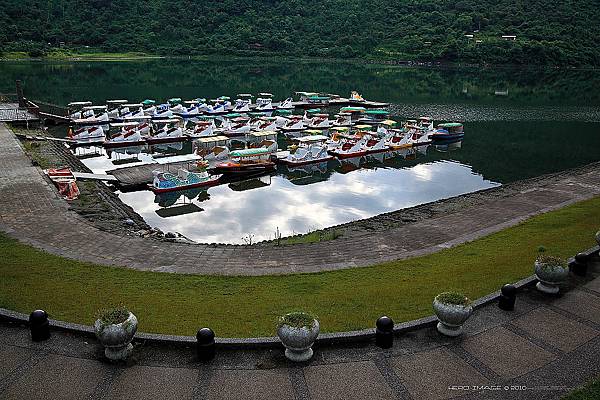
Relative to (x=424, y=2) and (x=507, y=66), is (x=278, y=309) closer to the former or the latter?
(x=507, y=66)

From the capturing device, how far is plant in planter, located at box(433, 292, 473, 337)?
10.8 meters

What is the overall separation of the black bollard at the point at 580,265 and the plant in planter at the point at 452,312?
17.4ft

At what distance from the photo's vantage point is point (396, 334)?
11.2 metres

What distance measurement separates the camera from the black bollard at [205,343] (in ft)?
32.8

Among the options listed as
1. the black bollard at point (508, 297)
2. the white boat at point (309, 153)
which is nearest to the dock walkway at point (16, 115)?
the white boat at point (309, 153)

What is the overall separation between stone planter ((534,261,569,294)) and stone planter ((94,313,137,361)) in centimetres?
1000

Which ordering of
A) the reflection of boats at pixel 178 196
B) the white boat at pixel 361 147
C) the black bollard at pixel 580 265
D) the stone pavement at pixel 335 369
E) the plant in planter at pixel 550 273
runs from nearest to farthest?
the stone pavement at pixel 335 369 → the plant in planter at pixel 550 273 → the black bollard at pixel 580 265 → the reflection of boats at pixel 178 196 → the white boat at pixel 361 147

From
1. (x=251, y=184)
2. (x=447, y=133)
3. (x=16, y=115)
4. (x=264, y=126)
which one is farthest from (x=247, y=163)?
(x=16, y=115)

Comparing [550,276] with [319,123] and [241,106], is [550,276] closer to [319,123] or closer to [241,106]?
[319,123]

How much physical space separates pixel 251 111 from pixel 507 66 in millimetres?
79702

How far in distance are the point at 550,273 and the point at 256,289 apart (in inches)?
311

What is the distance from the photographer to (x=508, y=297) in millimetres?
12117

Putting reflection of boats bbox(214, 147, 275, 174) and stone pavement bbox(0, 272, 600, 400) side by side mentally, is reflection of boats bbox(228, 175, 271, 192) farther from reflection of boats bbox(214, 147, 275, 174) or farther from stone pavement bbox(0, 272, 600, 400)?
stone pavement bbox(0, 272, 600, 400)

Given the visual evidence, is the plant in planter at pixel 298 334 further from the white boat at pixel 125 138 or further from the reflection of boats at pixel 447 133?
the reflection of boats at pixel 447 133
